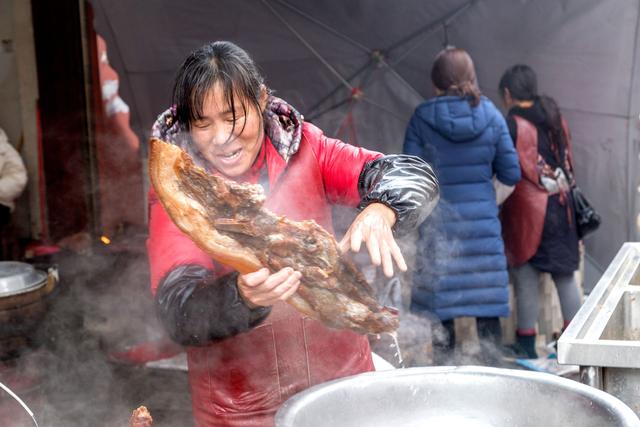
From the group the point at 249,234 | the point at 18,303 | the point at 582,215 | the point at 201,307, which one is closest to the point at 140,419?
the point at 201,307

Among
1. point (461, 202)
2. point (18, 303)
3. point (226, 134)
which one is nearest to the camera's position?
point (226, 134)

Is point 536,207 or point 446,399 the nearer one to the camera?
point 446,399

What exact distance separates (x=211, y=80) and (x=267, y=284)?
0.59 meters

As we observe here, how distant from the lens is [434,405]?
1.99m

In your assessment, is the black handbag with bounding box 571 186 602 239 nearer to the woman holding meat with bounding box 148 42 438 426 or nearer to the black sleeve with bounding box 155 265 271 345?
the woman holding meat with bounding box 148 42 438 426

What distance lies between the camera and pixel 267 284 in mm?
1896

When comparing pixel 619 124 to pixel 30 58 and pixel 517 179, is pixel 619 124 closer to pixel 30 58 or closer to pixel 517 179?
pixel 517 179

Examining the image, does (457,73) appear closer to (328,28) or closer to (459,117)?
(459,117)

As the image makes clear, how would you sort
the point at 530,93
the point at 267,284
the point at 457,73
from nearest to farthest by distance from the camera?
the point at 267,284 < the point at 457,73 < the point at 530,93

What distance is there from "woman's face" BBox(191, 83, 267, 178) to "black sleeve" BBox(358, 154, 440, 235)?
0.36 meters

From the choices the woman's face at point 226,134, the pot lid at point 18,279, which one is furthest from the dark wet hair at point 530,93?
the woman's face at point 226,134

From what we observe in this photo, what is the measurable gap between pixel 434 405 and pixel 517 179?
134 inches

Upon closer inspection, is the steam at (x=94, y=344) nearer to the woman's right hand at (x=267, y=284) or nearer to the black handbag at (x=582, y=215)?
the woman's right hand at (x=267, y=284)

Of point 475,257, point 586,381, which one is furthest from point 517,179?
point 586,381
